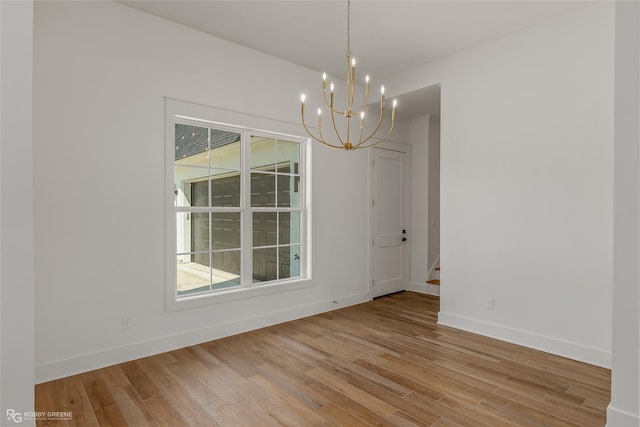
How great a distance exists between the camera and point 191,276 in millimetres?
3705

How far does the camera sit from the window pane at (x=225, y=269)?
3.85m

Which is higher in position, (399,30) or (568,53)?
(399,30)

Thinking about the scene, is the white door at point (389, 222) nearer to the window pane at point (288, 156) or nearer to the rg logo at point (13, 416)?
the window pane at point (288, 156)

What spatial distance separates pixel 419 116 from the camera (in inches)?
228

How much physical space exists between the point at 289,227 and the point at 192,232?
4.12 ft

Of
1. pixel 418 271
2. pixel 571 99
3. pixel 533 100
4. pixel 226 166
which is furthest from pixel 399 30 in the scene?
pixel 418 271

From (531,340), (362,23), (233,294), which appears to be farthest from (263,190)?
(531,340)

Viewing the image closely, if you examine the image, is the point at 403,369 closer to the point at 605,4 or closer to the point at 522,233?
the point at 522,233

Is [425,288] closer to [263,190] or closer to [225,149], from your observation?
[263,190]

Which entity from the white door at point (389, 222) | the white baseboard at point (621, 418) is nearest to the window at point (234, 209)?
the white door at point (389, 222)

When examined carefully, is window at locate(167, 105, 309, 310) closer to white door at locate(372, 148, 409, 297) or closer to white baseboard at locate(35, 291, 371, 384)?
white baseboard at locate(35, 291, 371, 384)

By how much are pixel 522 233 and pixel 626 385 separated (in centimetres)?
212

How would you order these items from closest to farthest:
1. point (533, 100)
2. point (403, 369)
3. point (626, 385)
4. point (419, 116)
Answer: point (626, 385), point (403, 369), point (533, 100), point (419, 116)

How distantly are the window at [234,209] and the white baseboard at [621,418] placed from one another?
319cm
